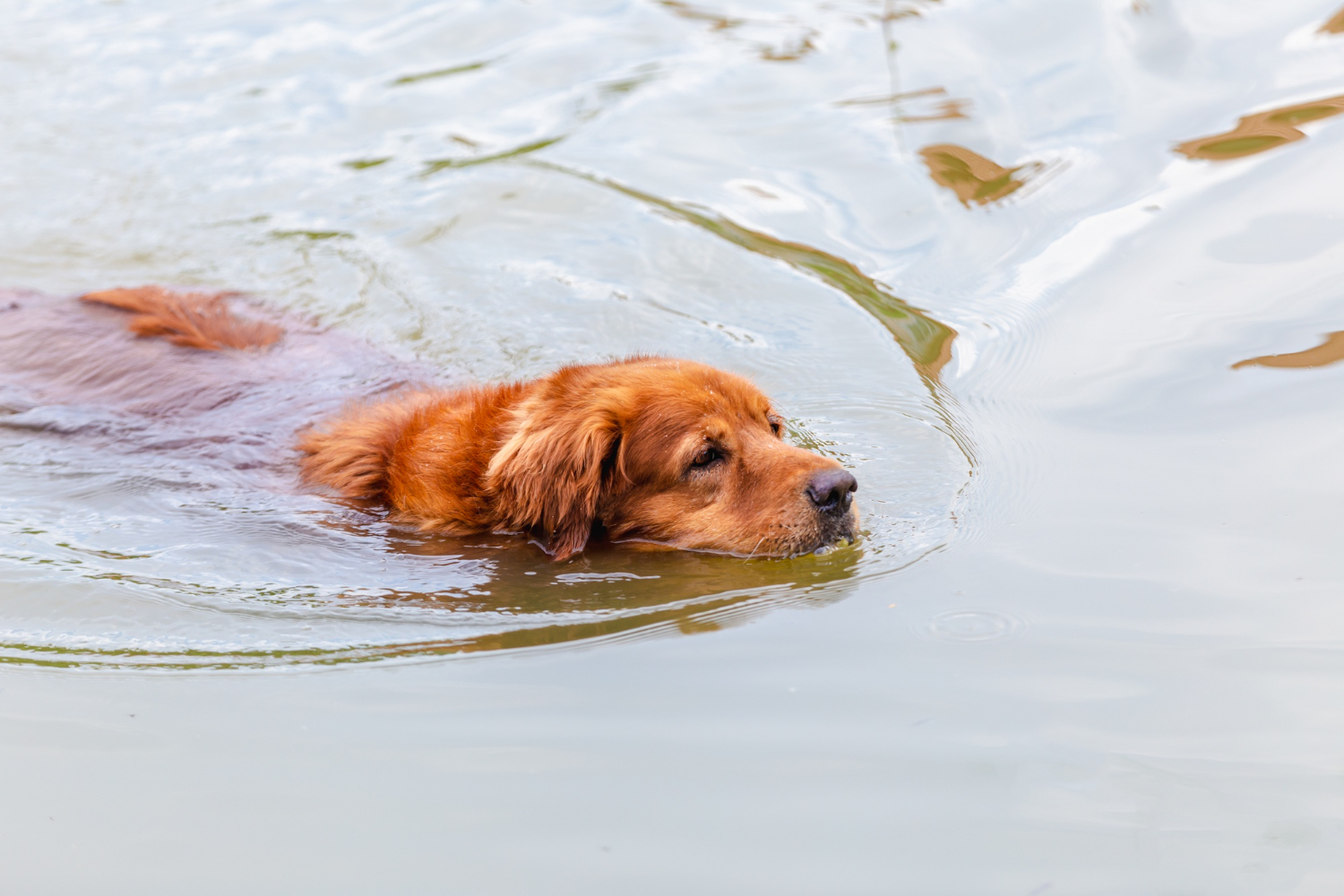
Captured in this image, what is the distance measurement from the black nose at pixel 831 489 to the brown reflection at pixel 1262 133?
12.8 ft

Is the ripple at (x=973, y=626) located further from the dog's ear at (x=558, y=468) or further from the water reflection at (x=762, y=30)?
the water reflection at (x=762, y=30)

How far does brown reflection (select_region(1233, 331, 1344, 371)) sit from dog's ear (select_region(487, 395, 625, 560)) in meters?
2.87

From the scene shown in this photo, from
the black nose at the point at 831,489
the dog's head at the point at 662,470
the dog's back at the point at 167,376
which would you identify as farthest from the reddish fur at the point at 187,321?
the black nose at the point at 831,489

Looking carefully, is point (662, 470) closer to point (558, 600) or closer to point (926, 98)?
point (558, 600)

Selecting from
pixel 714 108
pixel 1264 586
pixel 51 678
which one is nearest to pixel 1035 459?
pixel 1264 586

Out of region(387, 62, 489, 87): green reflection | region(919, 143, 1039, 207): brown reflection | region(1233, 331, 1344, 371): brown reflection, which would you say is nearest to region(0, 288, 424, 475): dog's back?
region(919, 143, 1039, 207): brown reflection

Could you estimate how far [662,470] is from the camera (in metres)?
5.22

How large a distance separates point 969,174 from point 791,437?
2955 millimetres

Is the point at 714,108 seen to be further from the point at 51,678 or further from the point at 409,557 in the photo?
the point at 51,678

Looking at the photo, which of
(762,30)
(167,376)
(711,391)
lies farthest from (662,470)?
(762,30)

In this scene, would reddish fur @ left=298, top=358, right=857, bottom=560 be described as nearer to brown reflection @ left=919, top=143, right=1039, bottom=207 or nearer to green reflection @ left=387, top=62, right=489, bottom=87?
brown reflection @ left=919, top=143, right=1039, bottom=207

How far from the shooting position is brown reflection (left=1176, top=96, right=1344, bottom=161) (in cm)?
730

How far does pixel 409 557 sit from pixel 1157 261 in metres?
4.16

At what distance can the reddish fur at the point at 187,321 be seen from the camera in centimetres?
619
